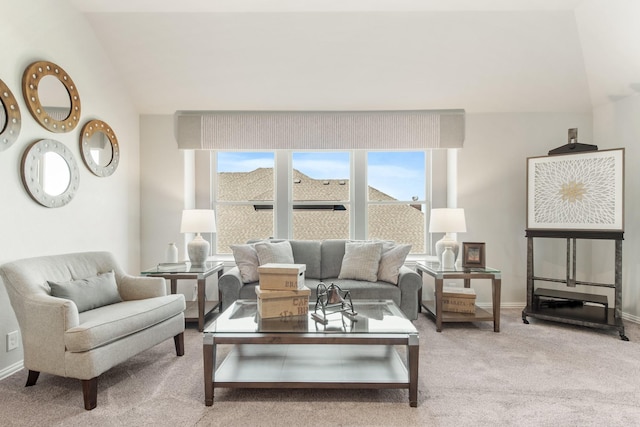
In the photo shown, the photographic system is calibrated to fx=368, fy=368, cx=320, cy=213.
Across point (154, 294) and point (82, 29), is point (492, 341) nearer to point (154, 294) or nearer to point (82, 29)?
point (154, 294)

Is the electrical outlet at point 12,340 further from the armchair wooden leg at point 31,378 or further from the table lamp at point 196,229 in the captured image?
the table lamp at point 196,229

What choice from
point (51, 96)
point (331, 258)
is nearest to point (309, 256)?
point (331, 258)

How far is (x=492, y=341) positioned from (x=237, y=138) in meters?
3.29

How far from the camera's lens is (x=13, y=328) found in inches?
99.5

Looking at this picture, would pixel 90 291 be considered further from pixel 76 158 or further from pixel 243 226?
pixel 243 226

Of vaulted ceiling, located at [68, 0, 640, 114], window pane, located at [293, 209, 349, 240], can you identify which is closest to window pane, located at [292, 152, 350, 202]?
window pane, located at [293, 209, 349, 240]

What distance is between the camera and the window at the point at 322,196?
15.0 feet

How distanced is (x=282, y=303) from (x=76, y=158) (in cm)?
226

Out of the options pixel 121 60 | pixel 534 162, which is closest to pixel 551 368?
pixel 534 162

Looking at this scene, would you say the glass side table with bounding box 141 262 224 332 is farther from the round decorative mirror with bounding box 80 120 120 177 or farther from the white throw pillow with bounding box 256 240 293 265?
the round decorative mirror with bounding box 80 120 120 177

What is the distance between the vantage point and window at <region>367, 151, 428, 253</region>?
459 centimetres

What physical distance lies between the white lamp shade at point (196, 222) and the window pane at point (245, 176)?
2.72ft

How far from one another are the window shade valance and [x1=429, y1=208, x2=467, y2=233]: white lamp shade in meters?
0.88

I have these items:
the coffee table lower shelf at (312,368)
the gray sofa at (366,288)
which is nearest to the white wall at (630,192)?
the gray sofa at (366,288)
